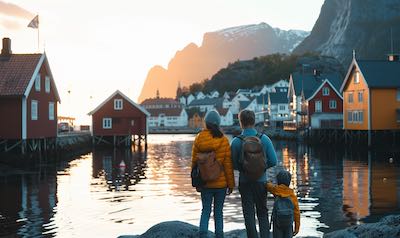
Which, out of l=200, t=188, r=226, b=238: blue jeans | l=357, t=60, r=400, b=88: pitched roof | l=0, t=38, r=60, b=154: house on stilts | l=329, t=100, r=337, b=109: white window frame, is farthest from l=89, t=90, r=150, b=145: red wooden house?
l=200, t=188, r=226, b=238: blue jeans

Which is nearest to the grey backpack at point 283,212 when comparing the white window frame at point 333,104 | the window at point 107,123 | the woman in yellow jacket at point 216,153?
the woman in yellow jacket at point 216,153

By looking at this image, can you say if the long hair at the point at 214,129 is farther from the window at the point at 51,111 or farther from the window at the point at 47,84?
the window at the point at 51,111

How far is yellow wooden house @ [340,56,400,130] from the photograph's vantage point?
57625 mm

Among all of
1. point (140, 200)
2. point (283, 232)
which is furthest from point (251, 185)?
point (140, 200)

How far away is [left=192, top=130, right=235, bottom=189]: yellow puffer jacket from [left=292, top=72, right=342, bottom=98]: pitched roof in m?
82.0

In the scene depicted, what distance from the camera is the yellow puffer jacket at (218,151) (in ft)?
29.6

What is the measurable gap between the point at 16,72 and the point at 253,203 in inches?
1384

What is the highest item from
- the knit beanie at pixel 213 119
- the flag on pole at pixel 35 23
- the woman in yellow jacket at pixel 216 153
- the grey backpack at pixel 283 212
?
the flag on pole at pixel 35 23

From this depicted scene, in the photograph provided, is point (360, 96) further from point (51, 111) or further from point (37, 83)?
point (37, 83)

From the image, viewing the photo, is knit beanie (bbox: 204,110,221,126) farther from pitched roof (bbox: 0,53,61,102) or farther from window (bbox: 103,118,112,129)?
window (bbox: 103,118,112,129)

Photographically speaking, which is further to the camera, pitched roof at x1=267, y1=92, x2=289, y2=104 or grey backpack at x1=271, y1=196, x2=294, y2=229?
pitched roof at x1=267, y1=92, x2=289, y2=104

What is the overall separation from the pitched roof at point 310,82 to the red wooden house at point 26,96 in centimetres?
5360

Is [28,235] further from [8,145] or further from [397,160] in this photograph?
[397,160]

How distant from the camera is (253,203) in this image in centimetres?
927
